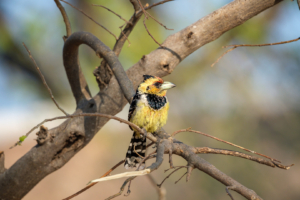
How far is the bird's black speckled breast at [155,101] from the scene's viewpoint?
270 cm

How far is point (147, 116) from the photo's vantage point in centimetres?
264

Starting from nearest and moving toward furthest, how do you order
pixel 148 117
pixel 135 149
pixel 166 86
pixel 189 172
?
pixel 189 172 < pixel 148 117 < pixel 166 86 < pixel 135 149

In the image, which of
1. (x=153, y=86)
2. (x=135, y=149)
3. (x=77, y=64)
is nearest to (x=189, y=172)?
(x=153, y=86)

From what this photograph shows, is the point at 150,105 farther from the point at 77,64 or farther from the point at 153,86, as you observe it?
the point at 77,64

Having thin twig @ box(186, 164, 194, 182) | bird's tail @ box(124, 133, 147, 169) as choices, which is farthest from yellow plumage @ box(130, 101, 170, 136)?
thin twig @ box(186, 164, 194, 182)

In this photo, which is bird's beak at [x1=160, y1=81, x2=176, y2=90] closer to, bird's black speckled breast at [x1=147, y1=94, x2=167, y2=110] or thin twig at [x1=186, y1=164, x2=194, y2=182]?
bird's black speckled breast at [x1=147, y1=94, x2=167, y2=110]

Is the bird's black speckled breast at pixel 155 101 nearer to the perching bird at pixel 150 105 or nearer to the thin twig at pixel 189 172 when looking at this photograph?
the perching bird at pixel 150 105

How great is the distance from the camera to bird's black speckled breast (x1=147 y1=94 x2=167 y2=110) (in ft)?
8.84

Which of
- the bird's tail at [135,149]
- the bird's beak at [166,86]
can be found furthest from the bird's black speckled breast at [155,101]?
the bird's tail at [135,149]

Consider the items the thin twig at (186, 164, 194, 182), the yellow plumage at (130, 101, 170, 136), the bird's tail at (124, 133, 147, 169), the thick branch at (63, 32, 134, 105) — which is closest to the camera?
the thin twig at (186, 164, 194, 182)

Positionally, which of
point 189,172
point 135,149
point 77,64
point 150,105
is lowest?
point 189,172

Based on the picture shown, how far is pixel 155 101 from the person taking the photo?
273 cm

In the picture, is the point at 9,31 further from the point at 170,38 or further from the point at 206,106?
the point at 206,106

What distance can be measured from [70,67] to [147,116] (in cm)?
116
